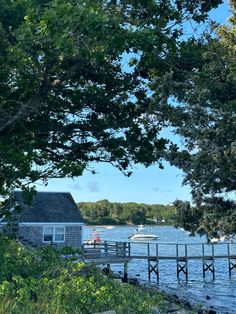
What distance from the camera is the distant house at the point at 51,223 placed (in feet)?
123

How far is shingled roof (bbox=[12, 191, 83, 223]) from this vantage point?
124 ft

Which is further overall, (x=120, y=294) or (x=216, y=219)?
(x=216, y=219)

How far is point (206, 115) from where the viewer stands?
543 inches

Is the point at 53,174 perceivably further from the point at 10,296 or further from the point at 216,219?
the point at 10,296

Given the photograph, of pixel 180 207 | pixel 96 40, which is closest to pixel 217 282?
pixel 180 207

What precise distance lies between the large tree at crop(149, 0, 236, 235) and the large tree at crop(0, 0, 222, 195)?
616 millimetres

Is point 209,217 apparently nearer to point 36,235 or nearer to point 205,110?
point 205,110

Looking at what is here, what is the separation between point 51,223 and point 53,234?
3.06ft

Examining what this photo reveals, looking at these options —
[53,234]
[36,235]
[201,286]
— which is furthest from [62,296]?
[201,286]

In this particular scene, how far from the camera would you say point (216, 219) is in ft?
49.6

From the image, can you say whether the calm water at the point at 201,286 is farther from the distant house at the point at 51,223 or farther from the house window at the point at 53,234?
the house window at the point at 53,234

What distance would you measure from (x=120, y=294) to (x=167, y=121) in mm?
8019

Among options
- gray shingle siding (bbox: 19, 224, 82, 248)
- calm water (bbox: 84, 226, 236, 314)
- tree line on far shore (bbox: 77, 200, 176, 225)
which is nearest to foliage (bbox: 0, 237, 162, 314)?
calm water (bbox: 84, 226, 236, 314)

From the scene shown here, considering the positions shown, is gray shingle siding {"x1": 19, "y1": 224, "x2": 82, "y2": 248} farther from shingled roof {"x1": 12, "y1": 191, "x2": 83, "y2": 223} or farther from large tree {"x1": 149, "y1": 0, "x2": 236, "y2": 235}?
large tree {"x1": 149, "y1": 0, "x2": 236, "y2": 235}
